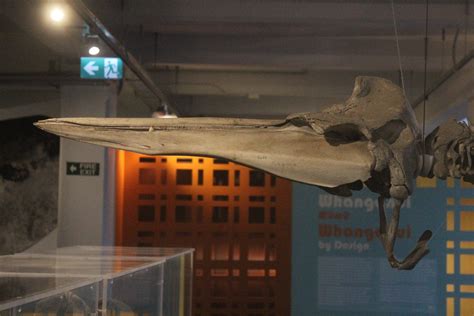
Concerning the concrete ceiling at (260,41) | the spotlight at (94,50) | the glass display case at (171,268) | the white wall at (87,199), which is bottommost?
the glass display case at (171,268)

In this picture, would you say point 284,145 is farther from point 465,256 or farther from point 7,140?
point 7,140

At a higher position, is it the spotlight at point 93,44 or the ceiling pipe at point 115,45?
the spotlight at point 93,44

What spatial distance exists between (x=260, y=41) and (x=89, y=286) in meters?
4.89

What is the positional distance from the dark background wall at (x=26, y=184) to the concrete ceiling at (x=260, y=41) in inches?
32.4

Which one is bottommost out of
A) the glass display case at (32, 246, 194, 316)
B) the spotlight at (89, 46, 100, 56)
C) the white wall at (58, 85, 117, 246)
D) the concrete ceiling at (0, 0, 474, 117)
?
the glass display case at (32, 246, 194, 316)

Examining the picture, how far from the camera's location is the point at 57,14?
5715mm

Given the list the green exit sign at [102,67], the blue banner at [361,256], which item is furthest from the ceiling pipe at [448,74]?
the green exit sign at [102,67]

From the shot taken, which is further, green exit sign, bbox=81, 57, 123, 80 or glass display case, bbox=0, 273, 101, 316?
green exit sign, bbox=81, 57, 123, 80

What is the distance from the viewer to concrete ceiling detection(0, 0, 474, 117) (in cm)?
618

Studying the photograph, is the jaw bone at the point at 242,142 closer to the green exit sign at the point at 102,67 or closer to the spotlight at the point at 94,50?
the spotlight at the point at 94,50

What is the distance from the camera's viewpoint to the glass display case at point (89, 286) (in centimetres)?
251

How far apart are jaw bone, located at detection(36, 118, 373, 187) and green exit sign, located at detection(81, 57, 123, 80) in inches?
162

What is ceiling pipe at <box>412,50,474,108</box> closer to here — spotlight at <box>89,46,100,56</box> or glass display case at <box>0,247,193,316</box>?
spotlight at <box>89,46,100,56</box>

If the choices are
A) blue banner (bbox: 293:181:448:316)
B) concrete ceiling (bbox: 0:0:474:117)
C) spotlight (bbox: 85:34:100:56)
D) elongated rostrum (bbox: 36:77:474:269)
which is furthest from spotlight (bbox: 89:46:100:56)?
elongated rostrum (bbox: 36:77:474:269)
